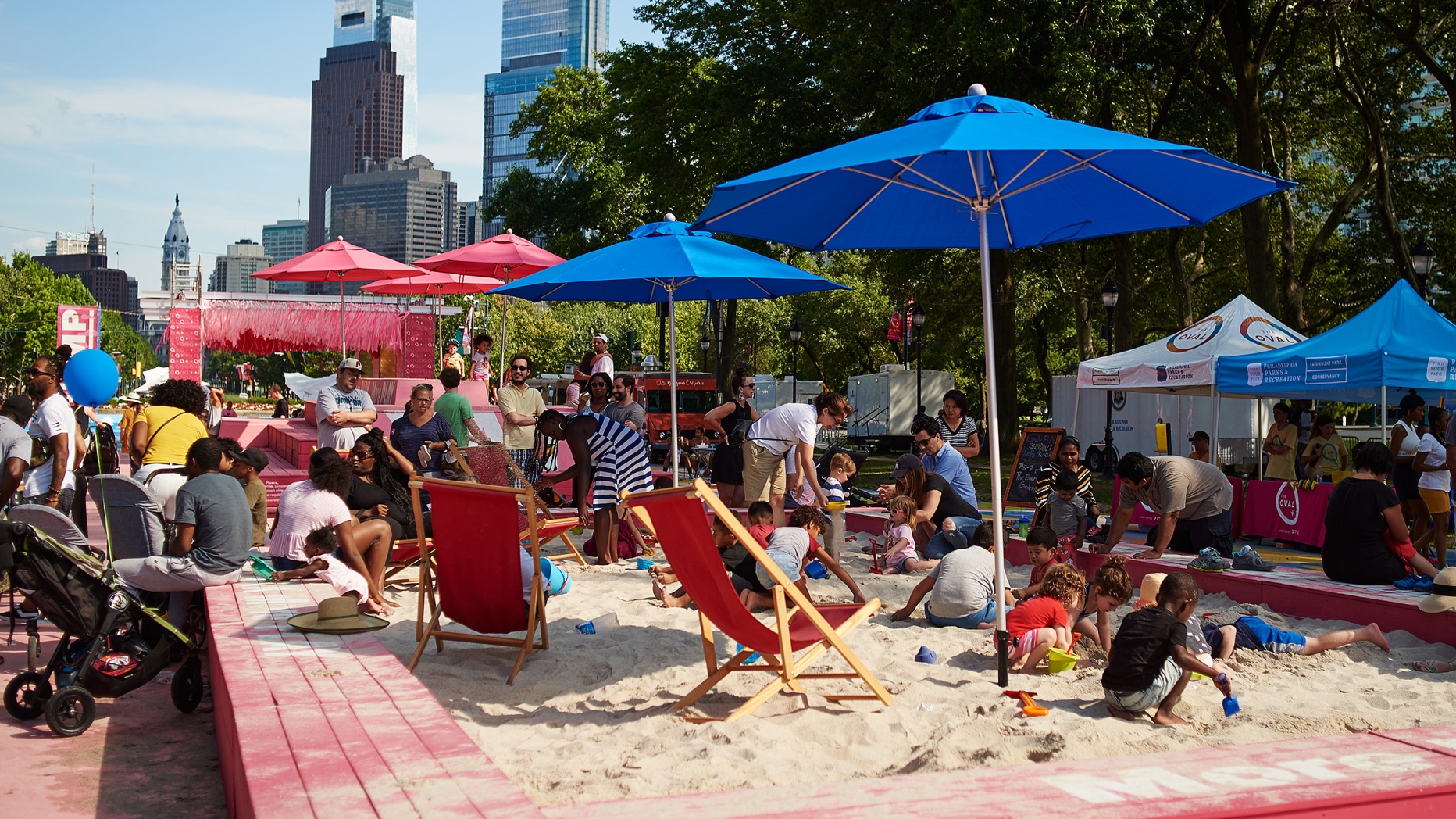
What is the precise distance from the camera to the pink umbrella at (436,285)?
16766 millimetres

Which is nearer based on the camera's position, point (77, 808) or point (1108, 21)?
point (77, 808)

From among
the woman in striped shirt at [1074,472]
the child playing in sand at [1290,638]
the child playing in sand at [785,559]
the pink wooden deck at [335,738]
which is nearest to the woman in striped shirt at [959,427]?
the woman in striped shirt at [1074,472]

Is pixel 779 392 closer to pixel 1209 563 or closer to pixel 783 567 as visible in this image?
pixel 1209 563

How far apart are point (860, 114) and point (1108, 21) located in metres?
4.98

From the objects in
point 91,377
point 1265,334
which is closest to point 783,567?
point 91,377

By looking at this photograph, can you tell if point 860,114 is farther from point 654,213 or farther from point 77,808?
point 77,808

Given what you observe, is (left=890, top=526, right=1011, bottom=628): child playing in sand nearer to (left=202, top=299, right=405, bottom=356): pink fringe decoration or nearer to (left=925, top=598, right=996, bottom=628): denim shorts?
(left=925, top=598, right=996, bottom=628): denim shorts

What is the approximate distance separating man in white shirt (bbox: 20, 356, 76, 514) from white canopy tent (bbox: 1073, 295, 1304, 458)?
10.1m

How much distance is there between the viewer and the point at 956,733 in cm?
429

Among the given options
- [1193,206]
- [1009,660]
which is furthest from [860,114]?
[1009,660]

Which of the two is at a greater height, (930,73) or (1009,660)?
(930,73)

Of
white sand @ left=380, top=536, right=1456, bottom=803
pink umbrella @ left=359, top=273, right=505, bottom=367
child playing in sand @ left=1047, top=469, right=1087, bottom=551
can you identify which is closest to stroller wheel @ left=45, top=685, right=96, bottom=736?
white sand @ left=380, top=536, right=1456, bottom=803

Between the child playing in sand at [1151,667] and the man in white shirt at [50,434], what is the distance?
6495 mm

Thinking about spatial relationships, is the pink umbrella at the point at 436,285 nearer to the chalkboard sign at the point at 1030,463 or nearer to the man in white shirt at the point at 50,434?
the chalkboard sign at the point at 1030,463
